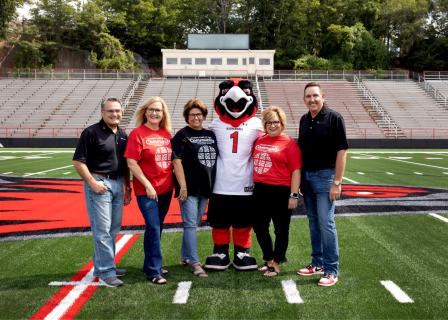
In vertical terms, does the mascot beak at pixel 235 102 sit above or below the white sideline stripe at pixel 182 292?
above

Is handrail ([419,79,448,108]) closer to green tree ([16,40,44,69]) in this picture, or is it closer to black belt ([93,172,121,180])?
black belt ([93,172,121,180])

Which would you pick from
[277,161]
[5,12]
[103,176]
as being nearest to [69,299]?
[103,176]

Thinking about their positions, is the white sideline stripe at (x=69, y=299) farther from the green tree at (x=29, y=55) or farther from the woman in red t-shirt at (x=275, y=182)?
the green tree at (x=29, y=55)

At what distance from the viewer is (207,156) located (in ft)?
14.8

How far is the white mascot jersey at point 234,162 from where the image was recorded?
461cm

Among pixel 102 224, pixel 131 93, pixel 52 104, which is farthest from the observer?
pixel 131 93

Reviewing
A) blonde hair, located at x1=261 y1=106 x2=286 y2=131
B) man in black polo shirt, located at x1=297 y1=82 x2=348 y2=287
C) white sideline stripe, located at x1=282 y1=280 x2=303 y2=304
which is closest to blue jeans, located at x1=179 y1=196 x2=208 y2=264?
white sideline stripe, located at x1=282 y1=280 x2=303 y2=304

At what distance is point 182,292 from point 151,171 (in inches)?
47.1

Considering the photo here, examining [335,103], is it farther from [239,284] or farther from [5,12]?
[5,12]

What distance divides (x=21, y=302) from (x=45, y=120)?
99.1ft

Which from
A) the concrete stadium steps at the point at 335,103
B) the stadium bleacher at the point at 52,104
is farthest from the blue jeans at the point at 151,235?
the stadium bleacher at the point at 52,104

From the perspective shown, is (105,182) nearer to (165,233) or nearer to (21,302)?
(21,302)

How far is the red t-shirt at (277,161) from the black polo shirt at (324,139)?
0.46 feet

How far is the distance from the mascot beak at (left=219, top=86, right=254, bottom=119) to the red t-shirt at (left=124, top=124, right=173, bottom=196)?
826 mm
